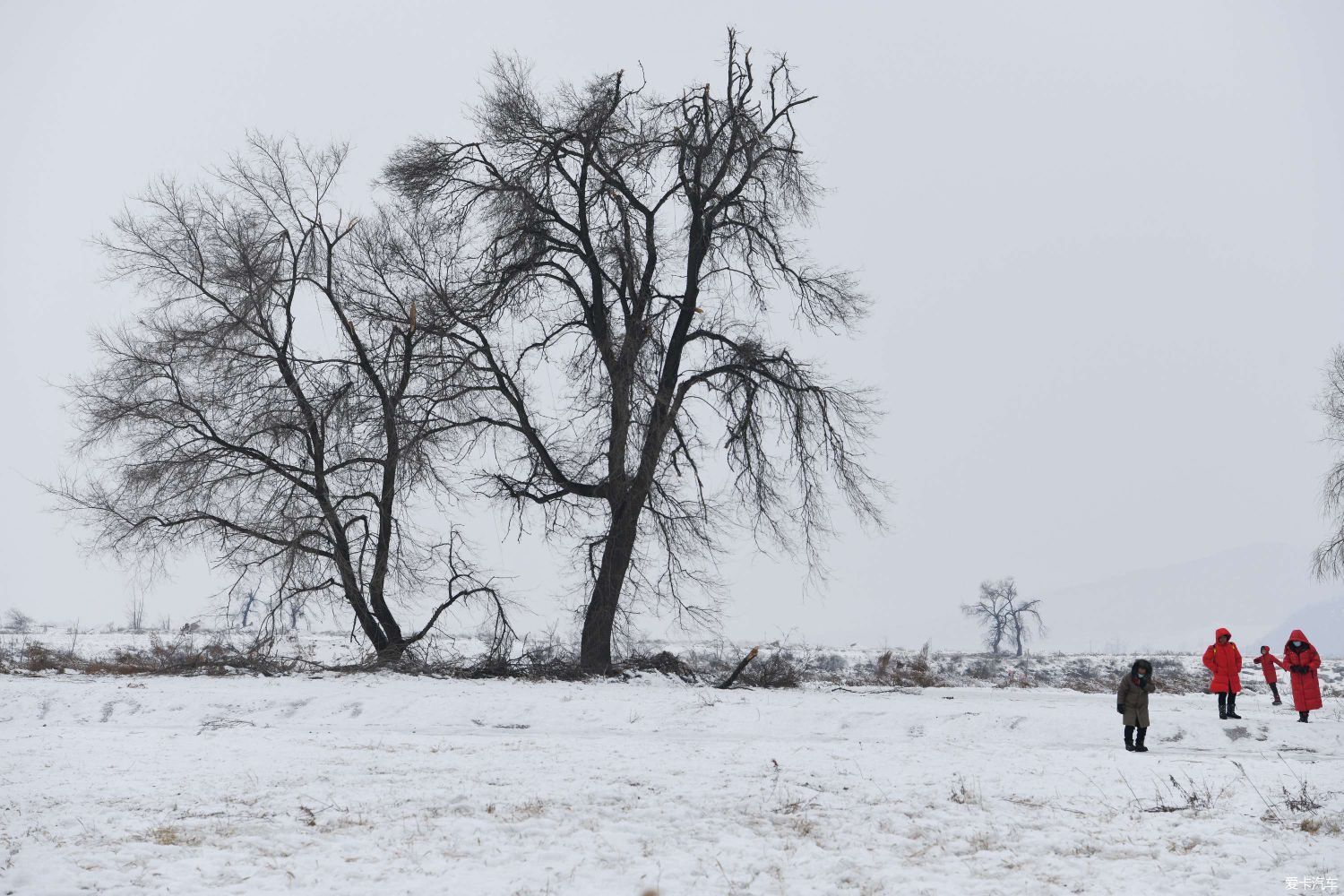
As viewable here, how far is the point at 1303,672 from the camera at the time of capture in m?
15.5

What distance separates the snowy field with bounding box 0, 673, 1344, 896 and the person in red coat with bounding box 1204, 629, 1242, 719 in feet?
1.14

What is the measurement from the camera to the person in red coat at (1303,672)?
15250mm

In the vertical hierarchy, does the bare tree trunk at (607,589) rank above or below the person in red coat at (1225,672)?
above

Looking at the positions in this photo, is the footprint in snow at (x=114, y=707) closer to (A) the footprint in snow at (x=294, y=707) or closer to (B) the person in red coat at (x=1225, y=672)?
(A) the footprint in snow at (x=294, y=707)

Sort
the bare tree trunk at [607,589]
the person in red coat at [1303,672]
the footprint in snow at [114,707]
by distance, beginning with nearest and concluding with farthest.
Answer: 1. the person in red coat at [1303,672]
2. the footprint in snow at [114,707]
3. the bare tree trunk at [607,589]

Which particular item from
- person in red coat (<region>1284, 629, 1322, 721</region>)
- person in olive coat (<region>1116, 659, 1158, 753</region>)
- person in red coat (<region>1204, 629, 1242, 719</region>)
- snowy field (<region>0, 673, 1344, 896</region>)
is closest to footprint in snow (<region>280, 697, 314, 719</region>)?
snowy field (<region>0, 673, 1344, 896</region>)

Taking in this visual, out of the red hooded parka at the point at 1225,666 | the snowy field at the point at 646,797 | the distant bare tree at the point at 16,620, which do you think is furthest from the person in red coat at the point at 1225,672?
the distant bare tree at the point at 16,620

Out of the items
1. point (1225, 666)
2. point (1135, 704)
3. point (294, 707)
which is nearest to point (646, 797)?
point (1135, 704)

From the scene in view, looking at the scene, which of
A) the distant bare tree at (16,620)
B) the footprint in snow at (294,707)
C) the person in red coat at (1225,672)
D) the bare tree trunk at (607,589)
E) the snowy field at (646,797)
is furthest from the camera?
the distant bare tree at (16,620)

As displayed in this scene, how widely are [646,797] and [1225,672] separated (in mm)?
10331

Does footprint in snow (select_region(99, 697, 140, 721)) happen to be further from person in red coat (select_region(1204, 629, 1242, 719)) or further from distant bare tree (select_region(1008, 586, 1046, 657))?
distant bare tree (select_region(1008, 586, 1046, 657))

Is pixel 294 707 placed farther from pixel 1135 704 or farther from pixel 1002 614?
pixel 1002 614

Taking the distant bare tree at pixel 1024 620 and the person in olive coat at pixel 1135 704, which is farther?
the distant bare tree at pixel 1024 620

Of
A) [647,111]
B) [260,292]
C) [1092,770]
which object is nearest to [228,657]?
[260,292]
